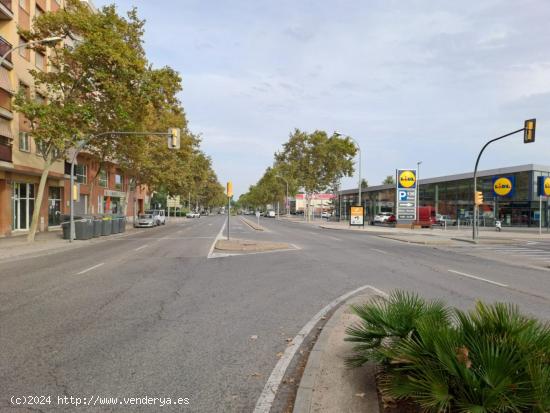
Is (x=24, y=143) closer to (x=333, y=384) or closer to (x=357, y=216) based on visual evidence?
(x=333, y=384)

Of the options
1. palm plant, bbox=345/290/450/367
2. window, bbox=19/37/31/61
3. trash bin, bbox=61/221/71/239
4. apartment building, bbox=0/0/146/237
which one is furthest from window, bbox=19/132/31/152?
palm plant, bbox=345/290/450/367

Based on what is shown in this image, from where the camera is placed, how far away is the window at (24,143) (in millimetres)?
26531

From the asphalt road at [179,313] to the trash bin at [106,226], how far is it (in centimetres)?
1437

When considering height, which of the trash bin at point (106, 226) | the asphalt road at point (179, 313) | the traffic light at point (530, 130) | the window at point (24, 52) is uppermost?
the window at point (24, 52)

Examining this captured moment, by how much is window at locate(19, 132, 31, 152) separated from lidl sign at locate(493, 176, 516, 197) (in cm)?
4242

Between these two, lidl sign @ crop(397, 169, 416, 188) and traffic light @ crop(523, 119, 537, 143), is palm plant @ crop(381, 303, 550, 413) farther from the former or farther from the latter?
lidl sign @ crop(397, 169, 416, 188)

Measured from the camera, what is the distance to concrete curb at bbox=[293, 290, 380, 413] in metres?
3.70

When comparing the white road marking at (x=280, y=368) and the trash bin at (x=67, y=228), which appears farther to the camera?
the trash bin at (x=67, y=228)

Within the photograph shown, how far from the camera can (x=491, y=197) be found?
2010 inches

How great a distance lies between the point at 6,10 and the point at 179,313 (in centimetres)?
2464

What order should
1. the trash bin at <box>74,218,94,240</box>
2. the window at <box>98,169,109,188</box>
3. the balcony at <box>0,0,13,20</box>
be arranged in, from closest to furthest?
the balcony at <box>0,0,13,20</box> < the trash bin at <box>74,218,94,240</box> < the window at <box>98,169,109,188</box>

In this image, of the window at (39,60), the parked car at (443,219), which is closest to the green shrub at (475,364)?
the window at (39,60)

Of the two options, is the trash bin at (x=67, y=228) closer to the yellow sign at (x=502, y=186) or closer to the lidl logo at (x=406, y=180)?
the lidl logo at (x=406, y=180)

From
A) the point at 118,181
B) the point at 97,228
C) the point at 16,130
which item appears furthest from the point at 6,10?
the point at 118,181
